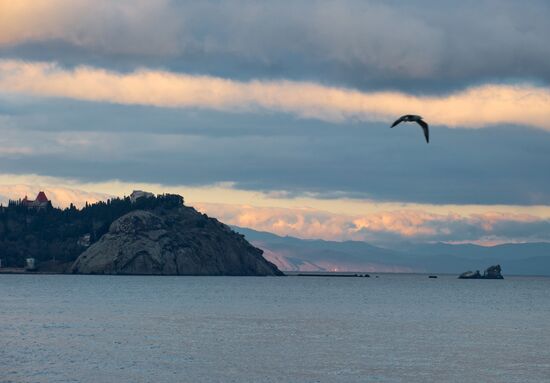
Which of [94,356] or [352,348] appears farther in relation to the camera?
[352,348]

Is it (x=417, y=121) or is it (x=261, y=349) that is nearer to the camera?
(x=417, y=121)

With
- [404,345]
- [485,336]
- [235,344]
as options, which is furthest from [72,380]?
[485,336]

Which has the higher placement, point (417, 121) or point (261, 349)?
point (417, 121)

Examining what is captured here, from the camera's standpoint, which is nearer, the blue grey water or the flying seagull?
the flying seagull

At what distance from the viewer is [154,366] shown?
10262 centimetres

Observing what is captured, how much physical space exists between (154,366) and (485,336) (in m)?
65.7

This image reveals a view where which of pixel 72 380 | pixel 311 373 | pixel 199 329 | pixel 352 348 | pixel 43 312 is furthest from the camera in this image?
pixel 43 312

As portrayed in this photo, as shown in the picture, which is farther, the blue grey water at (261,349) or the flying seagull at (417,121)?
the blue grey water at (261,349)

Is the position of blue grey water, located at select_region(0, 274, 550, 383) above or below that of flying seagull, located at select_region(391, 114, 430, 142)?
below

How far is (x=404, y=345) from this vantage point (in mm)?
130125

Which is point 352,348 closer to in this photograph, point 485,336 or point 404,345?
point 404,345

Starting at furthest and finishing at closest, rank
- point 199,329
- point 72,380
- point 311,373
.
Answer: point 199,329
point 311,373
point 72,380

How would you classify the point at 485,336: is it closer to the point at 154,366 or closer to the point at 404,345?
the point at 404,345

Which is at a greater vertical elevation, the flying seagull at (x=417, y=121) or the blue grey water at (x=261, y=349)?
the flying seagull at (x=417, y=121)
